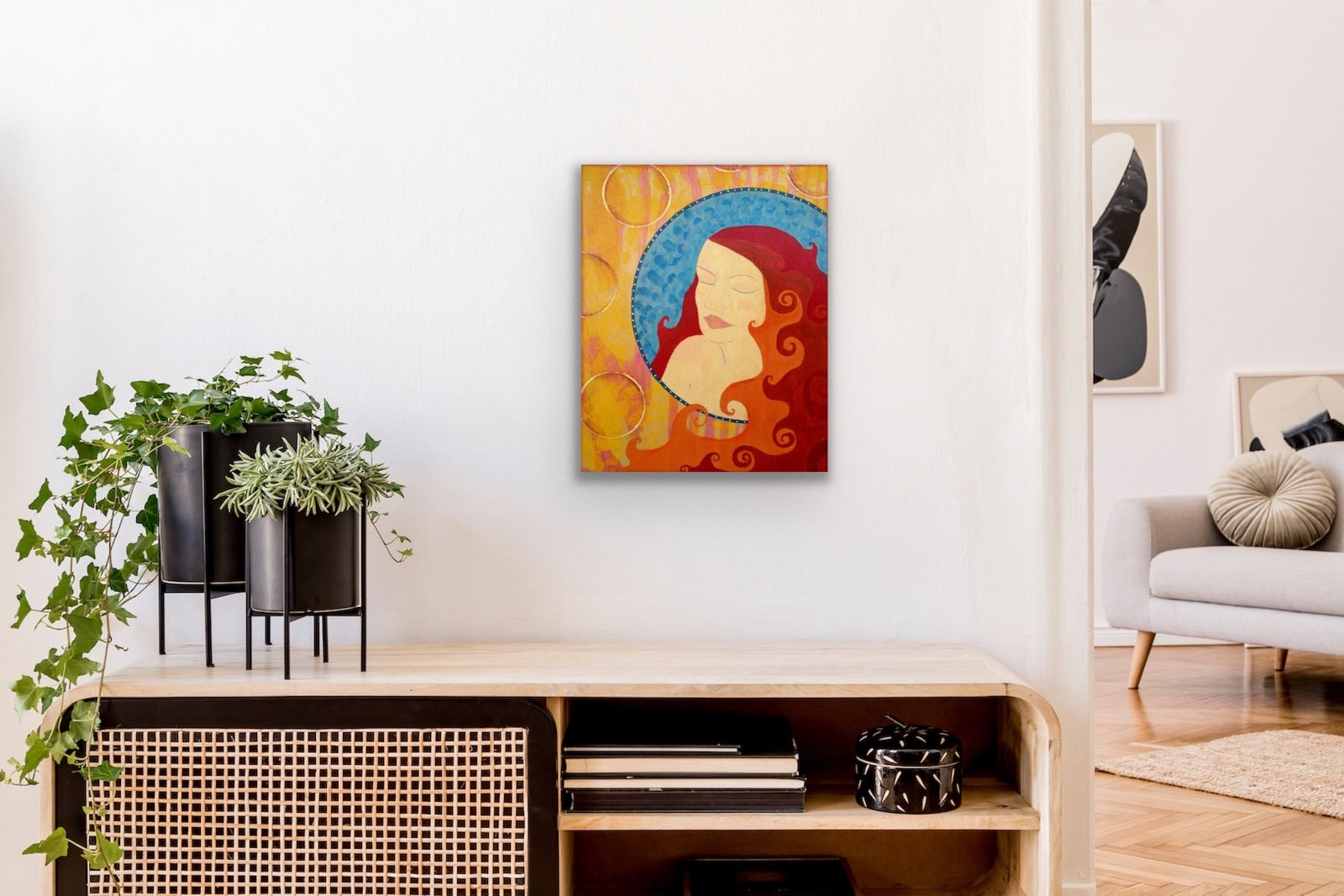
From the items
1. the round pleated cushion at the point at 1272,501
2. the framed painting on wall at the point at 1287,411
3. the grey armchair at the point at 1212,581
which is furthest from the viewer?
the framed painting on wall at the point at 1287,411

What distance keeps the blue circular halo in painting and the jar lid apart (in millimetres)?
684

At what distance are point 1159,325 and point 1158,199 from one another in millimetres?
522

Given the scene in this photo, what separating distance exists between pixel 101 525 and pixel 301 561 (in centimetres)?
57

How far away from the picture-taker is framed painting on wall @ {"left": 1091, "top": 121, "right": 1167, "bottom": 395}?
4.71 meters

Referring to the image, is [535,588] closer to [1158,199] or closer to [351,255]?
[351,255]

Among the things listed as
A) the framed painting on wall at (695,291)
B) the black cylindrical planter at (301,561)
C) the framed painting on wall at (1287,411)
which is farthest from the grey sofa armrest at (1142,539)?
the black cylindrical planter at (301,561)

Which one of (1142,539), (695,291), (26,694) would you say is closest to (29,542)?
(26,694)

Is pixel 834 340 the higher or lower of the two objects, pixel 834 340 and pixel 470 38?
the lower

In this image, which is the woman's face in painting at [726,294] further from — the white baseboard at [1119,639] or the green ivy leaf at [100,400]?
the white baseboard at [1119,639]

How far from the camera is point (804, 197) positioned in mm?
1991

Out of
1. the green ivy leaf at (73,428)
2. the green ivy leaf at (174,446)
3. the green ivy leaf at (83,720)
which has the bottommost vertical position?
the green ivy leaf at (83,720)

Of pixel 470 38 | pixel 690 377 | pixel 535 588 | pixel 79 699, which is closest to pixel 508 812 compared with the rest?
pixel 535 588

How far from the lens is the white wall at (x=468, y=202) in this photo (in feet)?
6.60

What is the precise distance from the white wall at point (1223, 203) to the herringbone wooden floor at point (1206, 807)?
0.92 meters
